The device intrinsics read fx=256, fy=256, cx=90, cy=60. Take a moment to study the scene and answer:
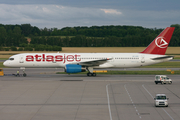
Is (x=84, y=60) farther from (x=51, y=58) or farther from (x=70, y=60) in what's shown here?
(x=51, y=58)

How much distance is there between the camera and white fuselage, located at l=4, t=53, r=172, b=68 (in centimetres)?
5109

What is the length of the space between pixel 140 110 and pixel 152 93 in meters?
9.49

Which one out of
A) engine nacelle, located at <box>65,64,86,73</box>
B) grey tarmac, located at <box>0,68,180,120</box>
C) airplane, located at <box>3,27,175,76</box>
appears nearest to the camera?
grey tarmac, located at <box>0,68,180,120</box>

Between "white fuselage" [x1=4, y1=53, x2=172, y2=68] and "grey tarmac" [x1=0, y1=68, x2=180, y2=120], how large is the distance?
1110 centimetres

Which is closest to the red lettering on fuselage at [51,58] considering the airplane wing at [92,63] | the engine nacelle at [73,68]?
the airplane wing at [92,63]

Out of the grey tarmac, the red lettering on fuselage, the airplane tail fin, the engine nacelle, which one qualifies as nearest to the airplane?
the red lettering on fuselage

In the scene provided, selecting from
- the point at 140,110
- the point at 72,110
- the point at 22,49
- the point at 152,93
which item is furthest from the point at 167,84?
the point at 22,49

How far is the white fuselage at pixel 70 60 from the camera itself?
5109cm

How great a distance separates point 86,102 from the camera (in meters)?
28.2

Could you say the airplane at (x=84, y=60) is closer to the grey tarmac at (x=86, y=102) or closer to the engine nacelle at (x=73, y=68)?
the engine nacelle at (x=73, y=68)

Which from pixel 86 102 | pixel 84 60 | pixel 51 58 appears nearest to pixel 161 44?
pixel 84 60

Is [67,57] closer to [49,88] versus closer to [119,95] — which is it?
[49,88]

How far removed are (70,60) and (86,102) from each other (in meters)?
23.8

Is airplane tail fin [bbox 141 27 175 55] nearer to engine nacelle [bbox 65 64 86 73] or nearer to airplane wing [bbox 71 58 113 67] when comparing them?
airplane wing [bbox 71 58 113 67]
